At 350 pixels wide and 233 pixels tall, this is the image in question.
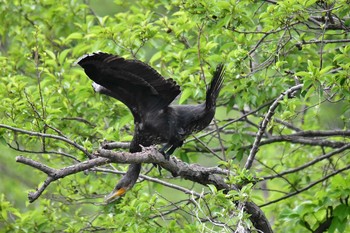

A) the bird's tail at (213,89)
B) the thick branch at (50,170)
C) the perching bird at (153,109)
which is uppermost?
the bird's tail at (213,89)

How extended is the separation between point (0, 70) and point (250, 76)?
2392 mm

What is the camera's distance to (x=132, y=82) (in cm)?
534

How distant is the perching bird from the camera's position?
17.4ft

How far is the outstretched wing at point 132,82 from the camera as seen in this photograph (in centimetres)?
503

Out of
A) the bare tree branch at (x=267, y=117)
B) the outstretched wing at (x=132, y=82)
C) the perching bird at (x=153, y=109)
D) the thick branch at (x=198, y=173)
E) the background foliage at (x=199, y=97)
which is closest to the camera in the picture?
the thick branch at (x=198, y=173)

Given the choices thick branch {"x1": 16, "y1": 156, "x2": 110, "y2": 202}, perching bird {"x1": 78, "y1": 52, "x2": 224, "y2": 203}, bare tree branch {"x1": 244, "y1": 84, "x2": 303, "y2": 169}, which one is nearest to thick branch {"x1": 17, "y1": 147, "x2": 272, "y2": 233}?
thick branch {"x1": 16, "y1": 156, "x2": 110, "y2": 202}

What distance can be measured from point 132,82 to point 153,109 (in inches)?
13.7

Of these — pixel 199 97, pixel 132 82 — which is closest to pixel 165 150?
pixel 132 82

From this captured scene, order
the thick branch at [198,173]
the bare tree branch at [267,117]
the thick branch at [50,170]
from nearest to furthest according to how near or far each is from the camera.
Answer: the thick branch at [50,170] < the thick branch at [198,173] < the bare tree branch at [267,117]

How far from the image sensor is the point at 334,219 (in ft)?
20.3

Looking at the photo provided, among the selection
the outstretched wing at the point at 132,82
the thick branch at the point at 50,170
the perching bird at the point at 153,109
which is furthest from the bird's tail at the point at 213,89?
the thick branch at the point at 50,170

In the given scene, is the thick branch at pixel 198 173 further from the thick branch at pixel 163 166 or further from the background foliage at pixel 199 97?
the background foliage at pixel 199 97

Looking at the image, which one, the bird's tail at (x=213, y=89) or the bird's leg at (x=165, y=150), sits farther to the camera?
the bird's tail at (x=213, y=89)

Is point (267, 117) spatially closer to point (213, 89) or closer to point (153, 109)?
point (213, 89)
